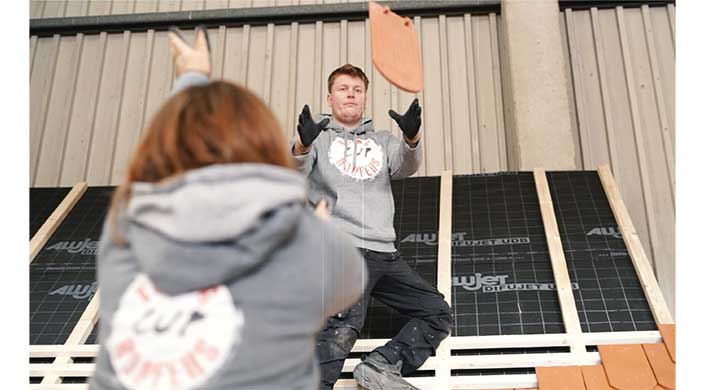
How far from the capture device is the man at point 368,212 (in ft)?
6.17

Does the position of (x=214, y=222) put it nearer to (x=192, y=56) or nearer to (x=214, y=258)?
(x=214, y=258)

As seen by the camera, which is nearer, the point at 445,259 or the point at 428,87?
the point at 445,259

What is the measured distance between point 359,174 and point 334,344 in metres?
0.46

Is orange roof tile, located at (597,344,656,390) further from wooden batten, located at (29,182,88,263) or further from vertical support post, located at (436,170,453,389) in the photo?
wooden batten, located at (29,182,88,263)

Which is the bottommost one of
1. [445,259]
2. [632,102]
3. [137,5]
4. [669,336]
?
[669,336]

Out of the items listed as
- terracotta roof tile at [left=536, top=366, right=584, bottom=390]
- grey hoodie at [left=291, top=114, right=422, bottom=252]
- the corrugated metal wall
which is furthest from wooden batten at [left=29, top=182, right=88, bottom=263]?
terracotta roof tile at [left=536, top=366, right=584, bottom=390]

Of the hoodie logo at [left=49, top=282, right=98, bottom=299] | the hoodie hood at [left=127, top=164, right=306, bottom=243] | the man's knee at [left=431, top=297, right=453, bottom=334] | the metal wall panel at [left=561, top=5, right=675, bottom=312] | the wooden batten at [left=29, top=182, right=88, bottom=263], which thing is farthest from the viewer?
the metal wall panel at [left=561, top=5, right=675, bottom=312]

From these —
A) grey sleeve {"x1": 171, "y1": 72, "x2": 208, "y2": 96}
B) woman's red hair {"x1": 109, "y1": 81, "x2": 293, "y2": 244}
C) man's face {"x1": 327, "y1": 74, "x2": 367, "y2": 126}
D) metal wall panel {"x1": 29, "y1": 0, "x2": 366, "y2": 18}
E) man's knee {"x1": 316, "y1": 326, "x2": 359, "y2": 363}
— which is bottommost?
man's knee {"x1": 316, "y1": 326, "x2": 359, "y2": 363}

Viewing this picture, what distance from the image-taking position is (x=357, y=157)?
207 centimetres

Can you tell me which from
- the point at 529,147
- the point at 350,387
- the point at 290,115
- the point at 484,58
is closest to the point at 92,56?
the point at 290,115

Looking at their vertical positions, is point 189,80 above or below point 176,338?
above

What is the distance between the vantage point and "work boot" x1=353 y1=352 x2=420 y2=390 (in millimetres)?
1880

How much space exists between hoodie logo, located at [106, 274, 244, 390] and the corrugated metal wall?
2.77 m

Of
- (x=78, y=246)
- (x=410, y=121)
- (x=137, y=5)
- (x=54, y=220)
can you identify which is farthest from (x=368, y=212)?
(x=137, y=5)
